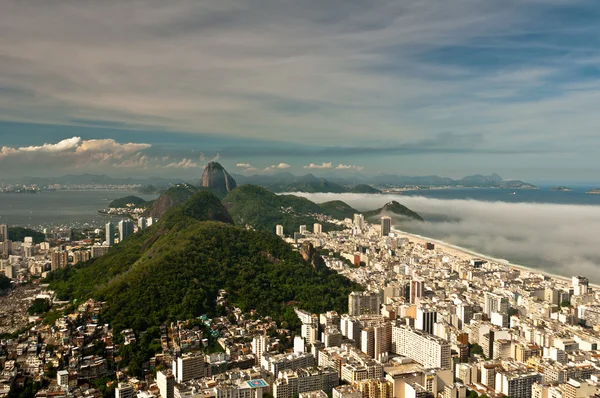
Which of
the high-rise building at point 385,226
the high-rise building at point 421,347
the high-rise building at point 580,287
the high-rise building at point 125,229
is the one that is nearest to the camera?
the high-rise building at point 421,347

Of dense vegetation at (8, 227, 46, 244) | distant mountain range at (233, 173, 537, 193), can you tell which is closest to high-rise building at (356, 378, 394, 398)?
dense vegetation at (8, 227, 46, 244)

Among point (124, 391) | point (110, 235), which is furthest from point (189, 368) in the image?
point (110, 235)

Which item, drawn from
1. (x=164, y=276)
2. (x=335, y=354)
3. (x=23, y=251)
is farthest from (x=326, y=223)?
(x=335, y=354)

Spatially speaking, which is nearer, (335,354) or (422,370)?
(422,370)

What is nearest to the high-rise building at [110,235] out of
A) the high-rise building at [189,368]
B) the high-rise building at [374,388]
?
the high-rise building at [189,368]

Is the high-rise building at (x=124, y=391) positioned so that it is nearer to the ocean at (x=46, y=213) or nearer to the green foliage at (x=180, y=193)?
the green foliage at (x=180, y=193)

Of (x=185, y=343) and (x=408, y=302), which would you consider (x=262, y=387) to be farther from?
(x=408, y=302)
